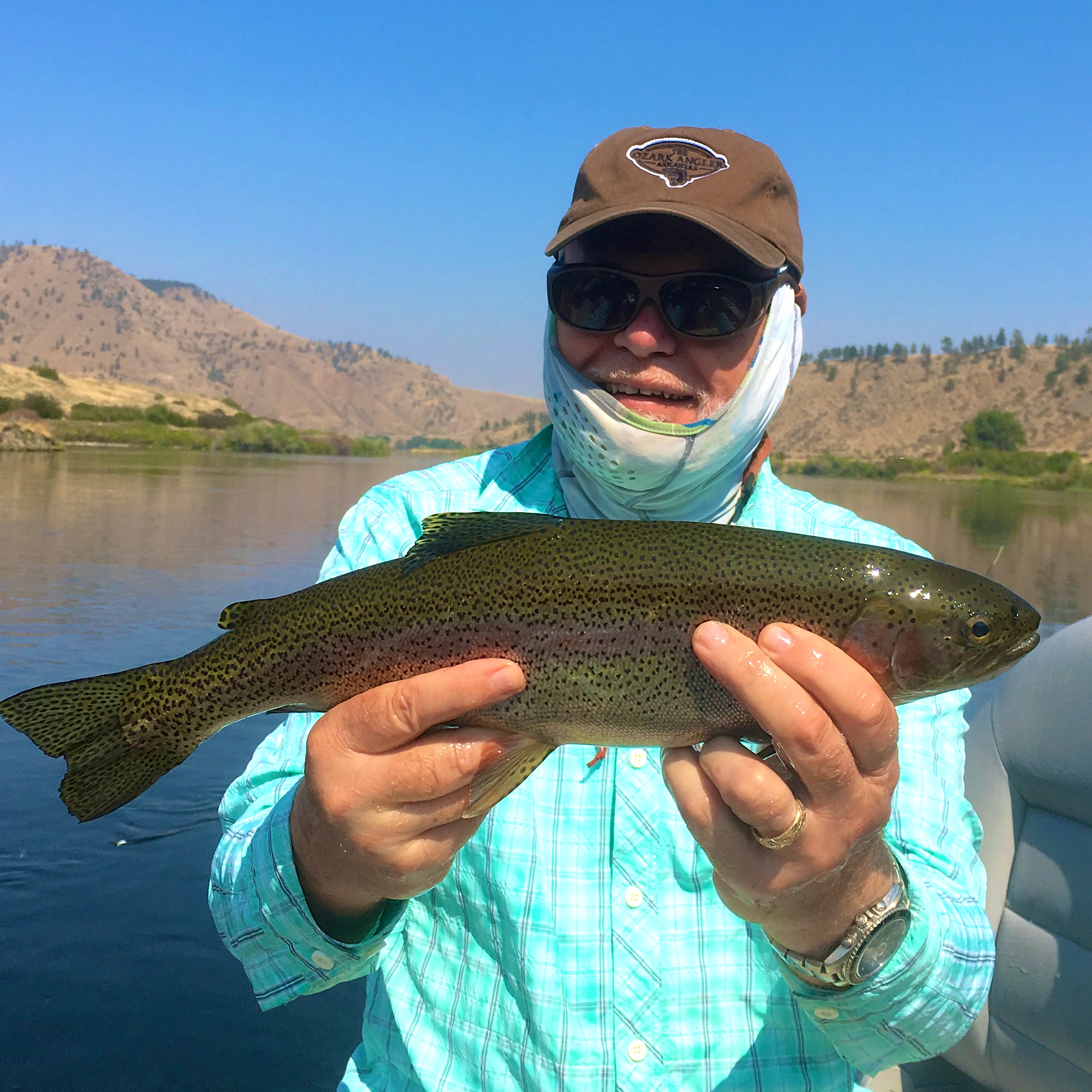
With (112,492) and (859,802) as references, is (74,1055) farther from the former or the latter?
(112,492)

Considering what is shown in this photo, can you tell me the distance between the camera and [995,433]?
10100cm

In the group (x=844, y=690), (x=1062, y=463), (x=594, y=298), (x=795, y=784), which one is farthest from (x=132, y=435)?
(x=844, y=690)

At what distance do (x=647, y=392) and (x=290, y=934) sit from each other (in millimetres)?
2375

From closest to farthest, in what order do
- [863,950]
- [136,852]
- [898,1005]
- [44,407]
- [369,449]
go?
[863,950]
[898,1005]
[136,852]
[44,407]
[369,449]

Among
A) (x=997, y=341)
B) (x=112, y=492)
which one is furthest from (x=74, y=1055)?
(x=997, y=341)

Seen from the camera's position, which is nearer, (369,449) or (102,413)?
(102,413)

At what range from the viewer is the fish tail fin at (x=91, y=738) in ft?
9.29

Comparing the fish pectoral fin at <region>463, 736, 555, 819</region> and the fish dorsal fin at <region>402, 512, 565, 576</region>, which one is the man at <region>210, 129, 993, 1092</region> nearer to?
the fish pectoral fin at <region>463, 736, 555, 819</region>

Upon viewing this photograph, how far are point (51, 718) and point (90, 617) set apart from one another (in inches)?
477

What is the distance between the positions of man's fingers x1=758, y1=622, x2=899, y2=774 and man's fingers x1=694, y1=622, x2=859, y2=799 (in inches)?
1.1

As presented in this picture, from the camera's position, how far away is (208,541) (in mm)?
22391

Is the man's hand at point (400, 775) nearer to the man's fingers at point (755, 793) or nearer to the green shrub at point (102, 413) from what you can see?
the man's fingers at point (755, 793)

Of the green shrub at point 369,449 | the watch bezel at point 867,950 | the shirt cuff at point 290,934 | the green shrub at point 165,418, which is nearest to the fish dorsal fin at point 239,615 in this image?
the shirt cuff at point 290,934

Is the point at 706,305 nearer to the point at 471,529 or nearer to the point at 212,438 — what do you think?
the point at 471,529
